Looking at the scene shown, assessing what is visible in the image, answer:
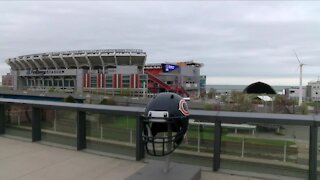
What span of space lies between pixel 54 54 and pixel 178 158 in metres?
116

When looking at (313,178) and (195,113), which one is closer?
(313,178)

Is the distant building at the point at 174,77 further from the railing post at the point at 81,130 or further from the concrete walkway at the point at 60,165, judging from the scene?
the concrete walkway at the point at 60,165

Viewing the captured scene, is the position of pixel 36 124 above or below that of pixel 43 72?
below

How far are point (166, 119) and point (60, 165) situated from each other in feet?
7.87

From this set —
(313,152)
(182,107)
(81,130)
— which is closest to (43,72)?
(81,130)

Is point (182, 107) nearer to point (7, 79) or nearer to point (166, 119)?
point (166, 119)

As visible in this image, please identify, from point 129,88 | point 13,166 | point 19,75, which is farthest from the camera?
point 19,75

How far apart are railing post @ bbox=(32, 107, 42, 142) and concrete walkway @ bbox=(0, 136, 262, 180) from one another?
53 cm

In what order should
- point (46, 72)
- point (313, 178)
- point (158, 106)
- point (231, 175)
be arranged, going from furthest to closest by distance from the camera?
point (46, 72), point (231, 175), point (313, 178), point (158, 106)

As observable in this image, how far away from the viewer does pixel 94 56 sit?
4222 inches

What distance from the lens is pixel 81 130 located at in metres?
6.68

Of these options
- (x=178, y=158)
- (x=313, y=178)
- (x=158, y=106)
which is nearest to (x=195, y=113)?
(x=178, y=158)

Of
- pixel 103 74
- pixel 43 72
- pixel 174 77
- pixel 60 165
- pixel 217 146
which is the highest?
pixel 43 72

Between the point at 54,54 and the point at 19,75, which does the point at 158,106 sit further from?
the point at 19,75
